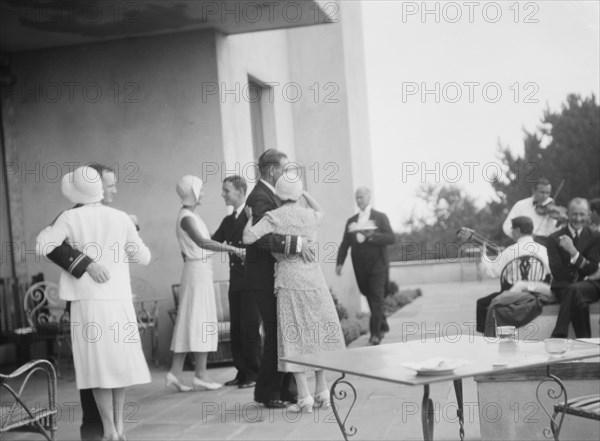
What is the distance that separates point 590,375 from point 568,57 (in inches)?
635

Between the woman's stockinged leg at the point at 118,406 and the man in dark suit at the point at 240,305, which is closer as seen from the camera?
the woman's stockinged leg at the point at 118,406

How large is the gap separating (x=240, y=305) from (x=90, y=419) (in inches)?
93.8

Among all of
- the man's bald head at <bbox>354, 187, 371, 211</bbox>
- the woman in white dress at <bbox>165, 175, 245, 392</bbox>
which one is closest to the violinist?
the man's bald head at <bbox>354, 187, 371, 211</bbox>

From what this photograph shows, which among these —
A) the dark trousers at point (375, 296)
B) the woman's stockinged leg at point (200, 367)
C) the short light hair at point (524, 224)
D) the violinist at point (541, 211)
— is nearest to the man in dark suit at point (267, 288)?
the woman's stockinged leg at point (200, 367)

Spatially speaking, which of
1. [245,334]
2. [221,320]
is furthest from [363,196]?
[245,334]

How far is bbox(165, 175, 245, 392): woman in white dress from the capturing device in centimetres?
829

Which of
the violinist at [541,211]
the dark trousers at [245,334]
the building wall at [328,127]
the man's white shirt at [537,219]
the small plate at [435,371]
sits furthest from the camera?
the building wall at [328,127]

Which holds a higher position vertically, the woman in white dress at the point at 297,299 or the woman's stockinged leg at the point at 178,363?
the woman in white dress at the point at 297,299

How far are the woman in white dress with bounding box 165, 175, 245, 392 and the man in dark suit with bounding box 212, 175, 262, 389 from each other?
0.57 feet

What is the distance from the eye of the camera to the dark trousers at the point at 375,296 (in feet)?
36.4

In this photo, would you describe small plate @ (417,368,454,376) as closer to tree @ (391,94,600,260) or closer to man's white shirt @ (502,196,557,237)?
man's white shirt @ (502,196,557,237)

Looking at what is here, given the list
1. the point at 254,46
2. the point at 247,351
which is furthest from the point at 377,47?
the point at 247,351

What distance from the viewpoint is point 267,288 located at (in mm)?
7215

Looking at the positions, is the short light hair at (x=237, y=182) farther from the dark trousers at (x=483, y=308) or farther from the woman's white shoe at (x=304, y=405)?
the dark trousers at (x=483, y=308)
